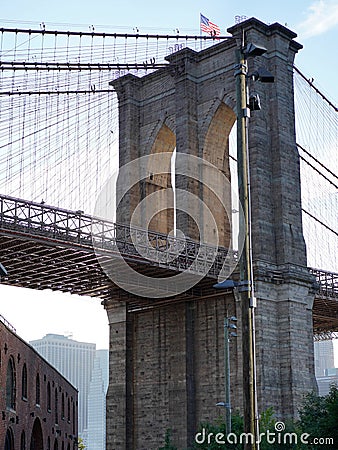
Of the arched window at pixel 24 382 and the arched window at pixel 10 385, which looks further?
the arched window at pixel 24 382

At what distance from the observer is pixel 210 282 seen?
1997 inches

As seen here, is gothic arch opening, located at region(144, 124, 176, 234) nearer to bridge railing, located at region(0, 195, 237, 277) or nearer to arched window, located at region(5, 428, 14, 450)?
bridge railing, located at region(0, 195, 237, 277)

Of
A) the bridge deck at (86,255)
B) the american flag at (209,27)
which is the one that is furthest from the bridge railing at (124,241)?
the american flag at (209,27)

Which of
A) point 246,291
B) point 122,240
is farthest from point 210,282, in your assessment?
point 246,291

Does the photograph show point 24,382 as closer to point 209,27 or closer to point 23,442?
point 23,442

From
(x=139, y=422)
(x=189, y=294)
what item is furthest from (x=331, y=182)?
(x=139, y=422)

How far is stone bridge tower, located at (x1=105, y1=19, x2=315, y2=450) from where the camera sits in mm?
49062

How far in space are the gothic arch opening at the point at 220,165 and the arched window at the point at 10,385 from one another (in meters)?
15.7

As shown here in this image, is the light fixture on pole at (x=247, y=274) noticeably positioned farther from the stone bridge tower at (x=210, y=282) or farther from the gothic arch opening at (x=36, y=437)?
the gothic arch opening at (x=36, y=437)

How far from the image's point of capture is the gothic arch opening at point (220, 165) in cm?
5397

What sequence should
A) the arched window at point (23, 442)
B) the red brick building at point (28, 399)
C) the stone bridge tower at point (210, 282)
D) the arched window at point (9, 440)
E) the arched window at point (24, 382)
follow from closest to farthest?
the red brick building at point (28, 399) < the arched window at point (9, 440) < the arched window at point (24, 382) < the arched window at point (23, 442) < the stone bridge tower at point (210, 282)

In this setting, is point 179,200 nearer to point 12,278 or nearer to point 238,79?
point 12,278

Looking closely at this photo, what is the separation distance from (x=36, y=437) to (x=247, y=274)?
38.1m

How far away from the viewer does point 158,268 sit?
156 feet
